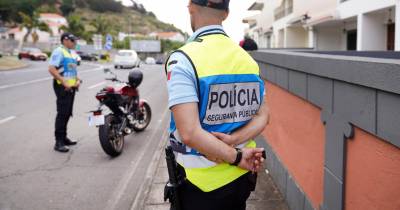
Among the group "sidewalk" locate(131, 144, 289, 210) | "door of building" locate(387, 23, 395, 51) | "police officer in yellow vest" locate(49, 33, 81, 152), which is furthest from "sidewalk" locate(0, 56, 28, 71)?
"sidewalk" locate(131, 144, 289, 210)

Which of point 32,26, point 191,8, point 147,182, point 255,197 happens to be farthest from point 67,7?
point 191,8

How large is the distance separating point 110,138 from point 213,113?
4721mm

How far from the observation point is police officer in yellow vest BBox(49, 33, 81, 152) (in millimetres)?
6660

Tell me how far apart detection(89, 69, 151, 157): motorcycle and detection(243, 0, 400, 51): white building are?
9510 millimetres

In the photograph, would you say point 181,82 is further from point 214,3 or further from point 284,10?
point 284,10

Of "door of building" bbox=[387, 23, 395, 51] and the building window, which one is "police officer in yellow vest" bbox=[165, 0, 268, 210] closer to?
"door of building" bbox=[387, 23, 395, 51]

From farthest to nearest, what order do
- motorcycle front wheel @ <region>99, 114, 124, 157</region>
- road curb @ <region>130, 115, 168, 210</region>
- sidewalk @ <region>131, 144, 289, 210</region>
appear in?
motorcycle front wheel @ <region>99, 114, 124, 157</region> < road curb @ <region>130, 115, 168, 210</region> < sidewalk @ <region>131, 144, 289, 210</region>

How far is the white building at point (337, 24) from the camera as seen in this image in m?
17.4

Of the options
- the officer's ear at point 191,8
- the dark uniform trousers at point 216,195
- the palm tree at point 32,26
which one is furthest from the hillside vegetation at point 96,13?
the dark uniform trousers at point 216,195

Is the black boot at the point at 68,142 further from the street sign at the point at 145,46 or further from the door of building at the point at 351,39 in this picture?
the street sign at the point at 145,46

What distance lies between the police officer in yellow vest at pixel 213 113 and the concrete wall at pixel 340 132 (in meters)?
0.61

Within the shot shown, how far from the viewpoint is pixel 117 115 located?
704 cm

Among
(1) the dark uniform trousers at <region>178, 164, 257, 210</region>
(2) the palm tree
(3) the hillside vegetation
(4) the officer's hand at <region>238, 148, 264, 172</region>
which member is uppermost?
(3) the hillside vegetation

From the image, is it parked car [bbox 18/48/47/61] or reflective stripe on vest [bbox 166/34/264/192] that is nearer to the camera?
reflective stripe on vest [bbox 166/34/264/192]
